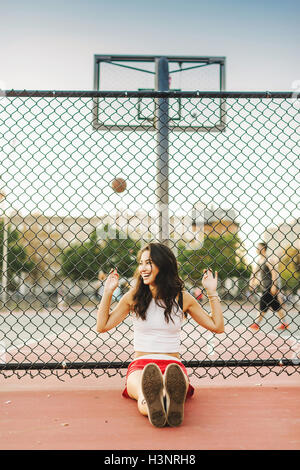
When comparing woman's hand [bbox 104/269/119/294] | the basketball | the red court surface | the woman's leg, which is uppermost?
the basketball

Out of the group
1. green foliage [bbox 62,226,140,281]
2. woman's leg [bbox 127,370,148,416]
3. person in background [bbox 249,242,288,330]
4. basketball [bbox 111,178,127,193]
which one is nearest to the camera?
woman's leg [bbox 127,370,148,416]

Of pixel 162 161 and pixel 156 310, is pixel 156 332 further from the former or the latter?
pixel 162 161

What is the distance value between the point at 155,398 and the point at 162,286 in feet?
2.35

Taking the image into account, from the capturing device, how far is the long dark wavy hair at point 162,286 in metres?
2.28

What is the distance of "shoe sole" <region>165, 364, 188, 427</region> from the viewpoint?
70.3 inches

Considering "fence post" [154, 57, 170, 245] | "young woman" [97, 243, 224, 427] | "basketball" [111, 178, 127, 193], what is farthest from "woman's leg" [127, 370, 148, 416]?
"basketball" [111, 178, 127, 193]

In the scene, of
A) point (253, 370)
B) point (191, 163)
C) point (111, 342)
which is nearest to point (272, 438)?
point (253, 370)

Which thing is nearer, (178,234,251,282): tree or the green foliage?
(178,234,251,282): tree

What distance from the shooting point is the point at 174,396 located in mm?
1786

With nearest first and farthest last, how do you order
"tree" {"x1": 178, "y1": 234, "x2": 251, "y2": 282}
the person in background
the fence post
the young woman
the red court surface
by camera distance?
the red court surface < the young woman < "tree" {"x1": 178, "y1": 234, "x2": 251, "y2": 282} < the fence post < the person in background

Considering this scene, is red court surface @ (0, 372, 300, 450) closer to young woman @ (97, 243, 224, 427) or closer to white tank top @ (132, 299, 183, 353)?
young woman @ (97, 243, 224, 427)

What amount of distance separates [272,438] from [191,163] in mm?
1912

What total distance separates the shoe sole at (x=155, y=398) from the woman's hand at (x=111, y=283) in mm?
601

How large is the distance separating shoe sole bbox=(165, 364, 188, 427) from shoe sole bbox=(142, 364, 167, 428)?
0.10 feet
